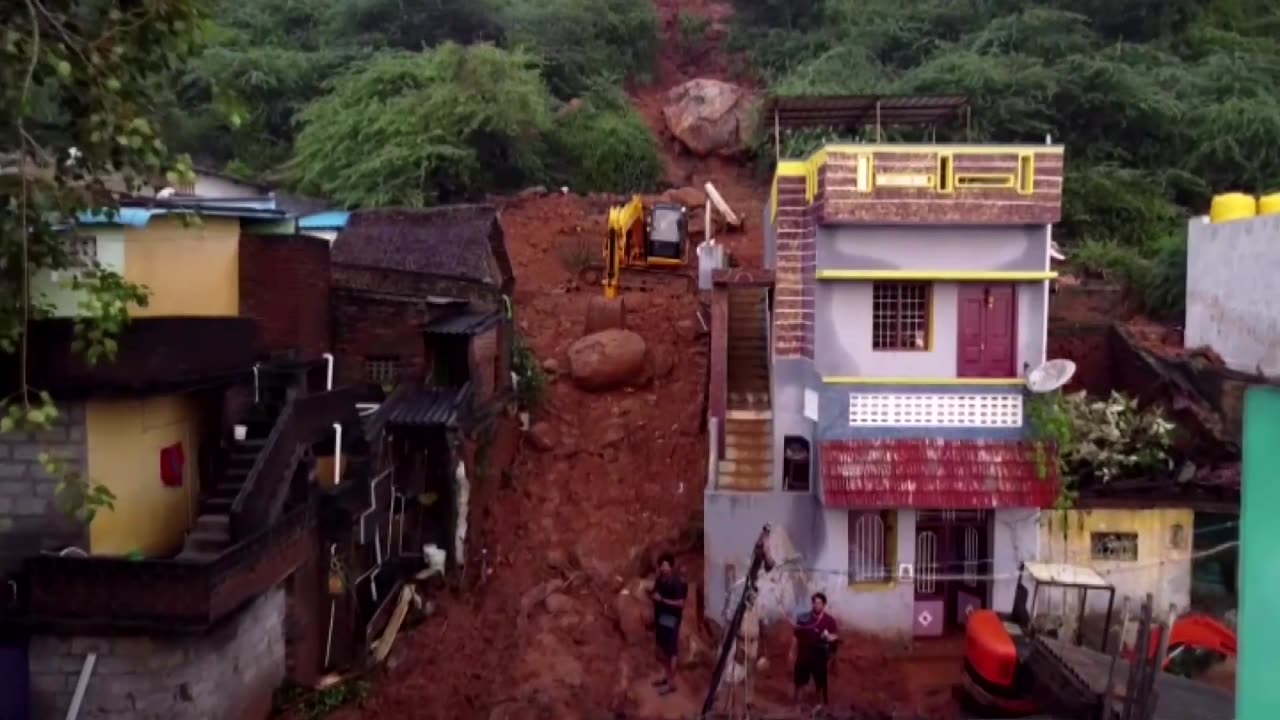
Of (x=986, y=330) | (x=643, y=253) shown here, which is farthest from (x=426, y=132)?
(x=986, y=330)

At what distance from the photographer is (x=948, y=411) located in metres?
16.6

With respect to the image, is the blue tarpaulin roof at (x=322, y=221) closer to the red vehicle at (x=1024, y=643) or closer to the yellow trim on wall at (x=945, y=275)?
the yellow trim on wall at (x=945, y=275)

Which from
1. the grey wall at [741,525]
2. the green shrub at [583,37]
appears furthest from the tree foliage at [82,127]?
the green shrub at [583,37]

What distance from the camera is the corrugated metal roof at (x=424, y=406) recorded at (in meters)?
17.0

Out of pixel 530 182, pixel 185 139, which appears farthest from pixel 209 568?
pixel 185 139

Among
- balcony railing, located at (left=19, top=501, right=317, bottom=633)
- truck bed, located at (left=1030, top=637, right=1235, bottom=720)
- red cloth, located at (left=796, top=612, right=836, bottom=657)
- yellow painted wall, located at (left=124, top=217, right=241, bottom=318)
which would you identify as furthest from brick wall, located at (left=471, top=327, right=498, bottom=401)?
truck bed, located at (left=1030, top=637, right=1235, bottom=720)

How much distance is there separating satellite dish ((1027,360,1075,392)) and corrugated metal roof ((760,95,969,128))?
603 centimetres

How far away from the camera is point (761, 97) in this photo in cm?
3938

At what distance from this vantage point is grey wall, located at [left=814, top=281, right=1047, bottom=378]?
1672 centimetres

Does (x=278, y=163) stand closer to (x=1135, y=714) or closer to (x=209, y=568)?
(x=209, y=568)

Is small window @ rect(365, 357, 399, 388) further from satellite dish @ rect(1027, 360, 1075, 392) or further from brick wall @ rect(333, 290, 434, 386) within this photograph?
satellite dish @ rect(1027, 360, 1075, 392)

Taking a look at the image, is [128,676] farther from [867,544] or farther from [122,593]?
[867,544]

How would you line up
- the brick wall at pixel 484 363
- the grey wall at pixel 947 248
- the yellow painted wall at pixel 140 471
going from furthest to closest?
1. the brick wall at pixel 484 363
2. the grey wall at pixel 947 248
3. the yellow painted wall at pixel 140 471

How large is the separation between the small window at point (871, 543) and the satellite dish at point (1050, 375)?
2.79 meters
